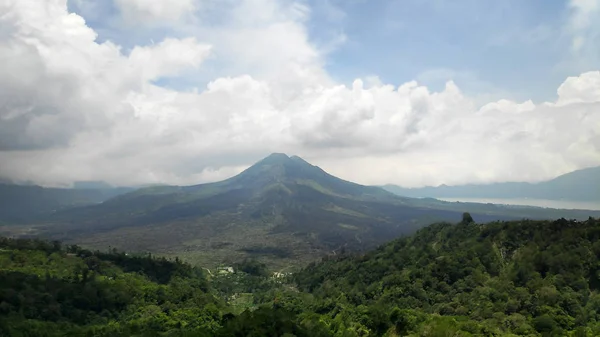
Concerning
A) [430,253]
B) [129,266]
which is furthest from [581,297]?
[129,266]

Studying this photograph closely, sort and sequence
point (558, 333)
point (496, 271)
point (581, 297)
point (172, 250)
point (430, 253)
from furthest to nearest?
point (172, 250) → point (430, 253) → point (496, 271) → point (581, 297) → point (558, 333)

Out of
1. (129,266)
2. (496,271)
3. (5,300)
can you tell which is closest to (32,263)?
(129,266)

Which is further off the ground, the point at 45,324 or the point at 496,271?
the point at 496,271

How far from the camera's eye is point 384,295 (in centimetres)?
6256

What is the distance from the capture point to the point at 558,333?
3988 centimetres

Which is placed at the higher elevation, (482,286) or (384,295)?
(482,286)

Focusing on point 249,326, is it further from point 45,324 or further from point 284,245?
point 284,245

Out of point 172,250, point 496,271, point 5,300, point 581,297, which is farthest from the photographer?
point 172,250

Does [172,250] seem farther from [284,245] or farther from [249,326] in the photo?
[249,326]

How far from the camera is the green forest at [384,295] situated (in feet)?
145

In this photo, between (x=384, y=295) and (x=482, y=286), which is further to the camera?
(x=384, y=295)

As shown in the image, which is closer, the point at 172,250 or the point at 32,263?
the point at 32,263

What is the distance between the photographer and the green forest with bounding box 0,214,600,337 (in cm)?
4431

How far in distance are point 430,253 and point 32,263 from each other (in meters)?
69.3
